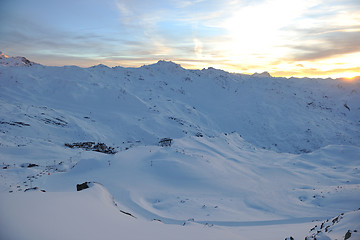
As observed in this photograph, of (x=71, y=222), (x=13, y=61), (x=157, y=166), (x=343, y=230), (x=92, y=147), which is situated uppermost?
(x=13, y=61)

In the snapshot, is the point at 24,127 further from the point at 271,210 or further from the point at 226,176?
the point at 271,210

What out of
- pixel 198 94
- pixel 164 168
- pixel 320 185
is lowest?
pixel 320 185

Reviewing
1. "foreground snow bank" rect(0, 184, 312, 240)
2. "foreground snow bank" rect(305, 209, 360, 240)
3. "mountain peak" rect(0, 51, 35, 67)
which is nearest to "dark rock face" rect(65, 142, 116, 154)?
"foreground snow bank" rect(0, 184, 312, 240)

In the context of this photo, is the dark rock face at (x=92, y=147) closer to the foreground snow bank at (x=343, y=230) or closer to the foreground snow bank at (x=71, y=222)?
the foreground snow bank at (x=71, y=222)

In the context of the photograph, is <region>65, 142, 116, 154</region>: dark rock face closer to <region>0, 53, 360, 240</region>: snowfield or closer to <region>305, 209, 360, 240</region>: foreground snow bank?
<region>0, 53, 360, 240</region>: snowfield

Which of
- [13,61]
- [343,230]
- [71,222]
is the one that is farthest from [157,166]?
[13,61]

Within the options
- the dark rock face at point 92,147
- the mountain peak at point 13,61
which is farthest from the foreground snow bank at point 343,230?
the mountain peak at point 13,61

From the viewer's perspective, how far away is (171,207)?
8086 millimetres

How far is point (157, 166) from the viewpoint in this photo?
11758mm

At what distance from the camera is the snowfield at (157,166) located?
4629 mm

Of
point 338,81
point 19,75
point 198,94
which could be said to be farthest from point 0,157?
point 338,81

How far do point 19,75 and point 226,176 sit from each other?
40.5 metres

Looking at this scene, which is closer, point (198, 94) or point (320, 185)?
point (320, 185)

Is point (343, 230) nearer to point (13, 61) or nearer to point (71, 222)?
point (71, 222)
